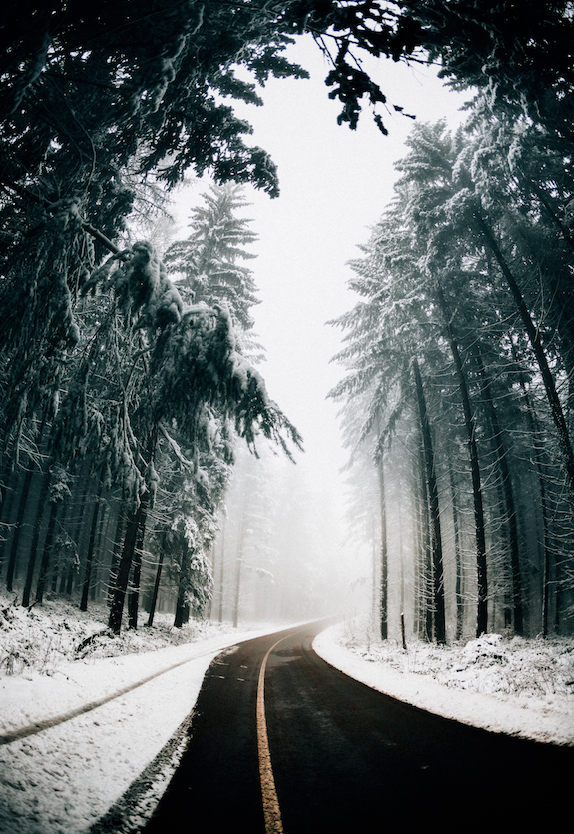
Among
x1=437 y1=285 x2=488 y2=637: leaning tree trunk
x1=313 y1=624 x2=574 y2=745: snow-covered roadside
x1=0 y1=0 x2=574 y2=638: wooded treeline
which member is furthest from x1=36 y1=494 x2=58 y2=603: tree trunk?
x1=437 y1=285 x2=488 y2=637: leaning tree trunk

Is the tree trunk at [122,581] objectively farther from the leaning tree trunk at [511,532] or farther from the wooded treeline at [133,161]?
the leaning tree trunk at [511,532]

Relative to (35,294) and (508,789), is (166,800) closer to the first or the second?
(508,789)

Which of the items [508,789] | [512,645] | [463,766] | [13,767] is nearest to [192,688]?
[13,767]

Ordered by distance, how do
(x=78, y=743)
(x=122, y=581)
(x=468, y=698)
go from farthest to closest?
(x=122, y=581) < (x=468, y=698) < (x=78, y=743)

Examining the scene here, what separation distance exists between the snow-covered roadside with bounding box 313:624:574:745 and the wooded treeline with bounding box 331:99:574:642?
2737 mm

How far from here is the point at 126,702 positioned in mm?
5617

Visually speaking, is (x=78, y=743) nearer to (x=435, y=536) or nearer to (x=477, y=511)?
(x=477, y=511)

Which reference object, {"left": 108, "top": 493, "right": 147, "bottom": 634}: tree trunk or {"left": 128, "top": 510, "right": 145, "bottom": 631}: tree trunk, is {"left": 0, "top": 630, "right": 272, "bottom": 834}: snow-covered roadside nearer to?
{"left": 108, "top": 493, "right": 147, "bottom": 634}: tree trunk

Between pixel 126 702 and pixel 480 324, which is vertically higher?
pixel 480 324

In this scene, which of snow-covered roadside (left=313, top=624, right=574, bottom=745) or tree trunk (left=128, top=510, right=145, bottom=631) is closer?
snow-covered roadside (left=313, top=624, right=574, bottom=745)

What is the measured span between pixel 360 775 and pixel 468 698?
14.3ft

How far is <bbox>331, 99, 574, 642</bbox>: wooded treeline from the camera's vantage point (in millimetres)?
10352

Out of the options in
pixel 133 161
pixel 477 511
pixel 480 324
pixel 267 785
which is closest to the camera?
pixel 267 785

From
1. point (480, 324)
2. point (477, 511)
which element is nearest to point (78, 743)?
point (477, 511)
